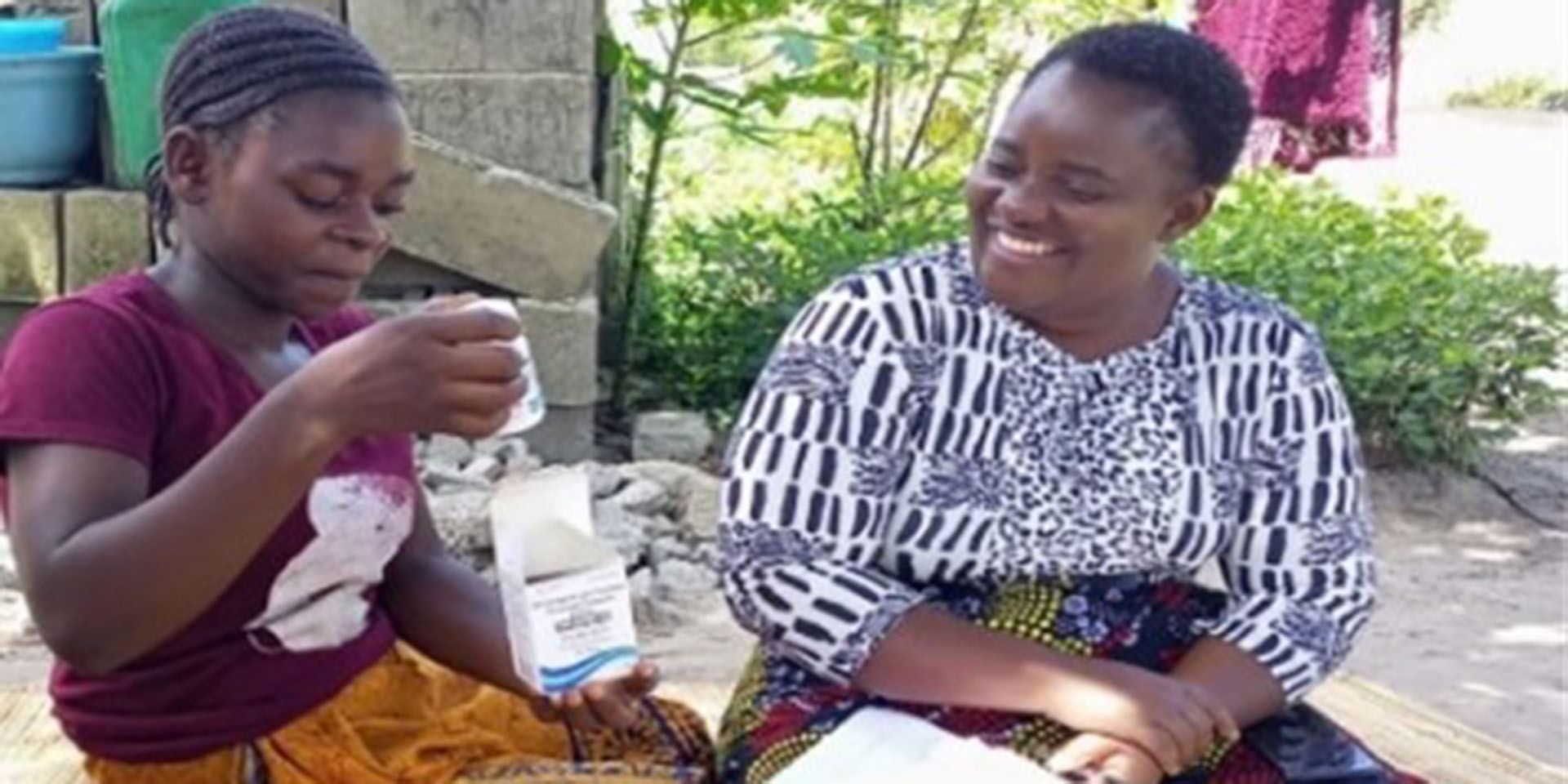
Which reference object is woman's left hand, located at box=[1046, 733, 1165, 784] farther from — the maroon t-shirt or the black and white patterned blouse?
the maroon t-shirt

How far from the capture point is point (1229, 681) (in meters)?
2.11

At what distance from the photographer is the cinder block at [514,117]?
5.38 metres

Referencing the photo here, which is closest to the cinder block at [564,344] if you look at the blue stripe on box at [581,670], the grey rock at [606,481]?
the grey rock at [606,481]

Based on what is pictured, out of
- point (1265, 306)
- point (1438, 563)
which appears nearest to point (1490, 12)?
point (1438, 563)

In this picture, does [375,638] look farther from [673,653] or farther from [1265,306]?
[673,653]

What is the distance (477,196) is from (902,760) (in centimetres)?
360

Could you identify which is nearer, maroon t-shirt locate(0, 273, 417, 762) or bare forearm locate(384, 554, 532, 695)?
maroon t-shirt locate(0, 273, 417, 762)

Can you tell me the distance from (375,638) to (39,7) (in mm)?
3930

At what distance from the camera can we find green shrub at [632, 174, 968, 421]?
6.18 m

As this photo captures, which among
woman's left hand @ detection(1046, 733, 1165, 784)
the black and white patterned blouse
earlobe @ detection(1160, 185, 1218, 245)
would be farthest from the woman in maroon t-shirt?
earlobe @ detection(1160, 185, 1218, 245)

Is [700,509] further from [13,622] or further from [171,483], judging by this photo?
[171,483]

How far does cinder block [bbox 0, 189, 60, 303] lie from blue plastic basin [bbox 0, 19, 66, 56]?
1.16 ft

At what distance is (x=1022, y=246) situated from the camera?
2.09m

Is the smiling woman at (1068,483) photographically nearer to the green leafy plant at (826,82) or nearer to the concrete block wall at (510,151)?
the concrete block wall at (510,151)
